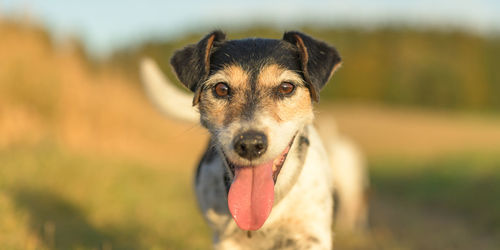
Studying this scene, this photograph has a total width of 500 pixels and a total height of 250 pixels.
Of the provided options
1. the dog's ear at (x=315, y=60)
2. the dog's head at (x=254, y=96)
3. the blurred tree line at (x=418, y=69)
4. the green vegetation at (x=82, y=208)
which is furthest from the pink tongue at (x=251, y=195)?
the blurred tree line at (x=418, y=69)

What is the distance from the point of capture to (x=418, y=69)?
33594 mm

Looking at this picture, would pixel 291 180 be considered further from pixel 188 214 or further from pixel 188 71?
pixel 188 214

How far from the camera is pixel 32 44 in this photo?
34.5 feet

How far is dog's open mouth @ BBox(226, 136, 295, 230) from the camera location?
338cm

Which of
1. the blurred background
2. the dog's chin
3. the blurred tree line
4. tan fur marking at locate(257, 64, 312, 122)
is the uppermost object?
tan fur marking at locate(257, 64, 312, 122)

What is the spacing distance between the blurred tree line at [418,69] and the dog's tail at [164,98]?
2624 cm

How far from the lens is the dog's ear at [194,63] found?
12.3ft

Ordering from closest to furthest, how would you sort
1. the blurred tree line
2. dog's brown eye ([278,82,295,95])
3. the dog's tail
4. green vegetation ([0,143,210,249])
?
dog's brown eye ([278,82,295,95])
green vegetation ([0,143,210,249])
the dog's tail
the blurred tree line

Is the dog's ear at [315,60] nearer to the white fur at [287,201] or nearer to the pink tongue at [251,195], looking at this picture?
the white fur at [287,201]

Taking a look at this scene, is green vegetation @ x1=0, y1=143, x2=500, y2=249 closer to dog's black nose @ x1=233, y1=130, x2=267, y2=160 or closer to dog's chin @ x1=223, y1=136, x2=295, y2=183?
dog's chin @ x1=223, y1=136, x2=295, y2=183

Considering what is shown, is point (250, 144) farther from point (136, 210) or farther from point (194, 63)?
point (136, 210)

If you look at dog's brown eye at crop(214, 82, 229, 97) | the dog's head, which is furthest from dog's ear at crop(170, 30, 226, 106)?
dog's brown eye at crop(214, 82, 229, 97)

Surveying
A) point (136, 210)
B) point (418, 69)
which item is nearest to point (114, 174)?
point (136, 210)

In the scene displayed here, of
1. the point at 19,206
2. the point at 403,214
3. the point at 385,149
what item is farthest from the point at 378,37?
the point at 19,206
